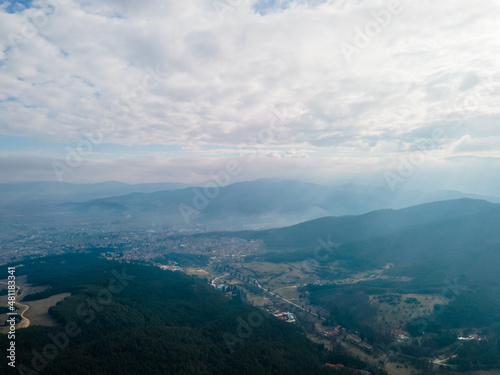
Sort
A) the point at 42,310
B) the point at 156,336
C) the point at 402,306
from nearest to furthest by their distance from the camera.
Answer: the point at 156,336
the point at 42,310
the point at 402,306

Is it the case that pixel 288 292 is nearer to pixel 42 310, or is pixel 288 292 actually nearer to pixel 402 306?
pixel 402 306

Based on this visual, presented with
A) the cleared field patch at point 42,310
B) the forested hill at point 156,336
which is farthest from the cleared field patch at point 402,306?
the cleared field patch at point 42,310

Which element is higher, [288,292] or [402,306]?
[402,306]

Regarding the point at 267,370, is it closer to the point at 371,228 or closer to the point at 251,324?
the point at 251,324

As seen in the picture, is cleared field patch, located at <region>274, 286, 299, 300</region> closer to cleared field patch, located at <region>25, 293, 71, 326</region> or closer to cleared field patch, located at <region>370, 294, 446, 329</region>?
cleared field patch, located at <region>370, 294, 446, 329</region>

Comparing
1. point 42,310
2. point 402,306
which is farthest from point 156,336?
point 402,306

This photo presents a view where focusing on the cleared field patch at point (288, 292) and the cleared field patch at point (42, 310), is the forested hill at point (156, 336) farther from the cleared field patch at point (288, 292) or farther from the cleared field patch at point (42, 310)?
the cleared field patch at point (288, 292)
